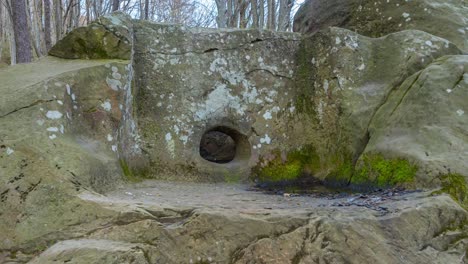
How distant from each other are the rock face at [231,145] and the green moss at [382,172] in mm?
13

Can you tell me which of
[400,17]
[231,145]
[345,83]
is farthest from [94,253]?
[400,17]

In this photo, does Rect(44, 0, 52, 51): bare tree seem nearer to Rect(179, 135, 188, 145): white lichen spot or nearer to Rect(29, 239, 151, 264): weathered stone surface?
Rect(179, 135, 188, 145): white lichen spot

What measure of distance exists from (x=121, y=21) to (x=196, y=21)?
576 inches

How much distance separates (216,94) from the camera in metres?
4.08

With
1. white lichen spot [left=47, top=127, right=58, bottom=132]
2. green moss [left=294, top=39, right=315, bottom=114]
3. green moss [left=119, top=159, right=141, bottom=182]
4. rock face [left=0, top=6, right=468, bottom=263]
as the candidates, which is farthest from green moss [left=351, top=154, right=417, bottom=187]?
white lichen spot [left=47, top=127, right=58, bottom=132]

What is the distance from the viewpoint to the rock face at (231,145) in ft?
7.46

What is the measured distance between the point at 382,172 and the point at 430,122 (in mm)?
509

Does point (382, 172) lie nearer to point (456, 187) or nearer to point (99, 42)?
point (456, 187)

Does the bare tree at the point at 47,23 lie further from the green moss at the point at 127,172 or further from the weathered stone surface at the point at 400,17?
the green moss at the point at 127,172

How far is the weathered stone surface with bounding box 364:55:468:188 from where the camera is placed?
9.46 ft

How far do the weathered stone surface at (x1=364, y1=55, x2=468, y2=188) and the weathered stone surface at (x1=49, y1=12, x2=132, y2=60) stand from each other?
88.1 inches

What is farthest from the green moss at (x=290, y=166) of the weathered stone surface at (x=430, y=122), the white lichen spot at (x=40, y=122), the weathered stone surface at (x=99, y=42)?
the white lichen spot at (x=40, y=122)

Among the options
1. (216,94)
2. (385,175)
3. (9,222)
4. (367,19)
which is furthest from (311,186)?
(9,222)

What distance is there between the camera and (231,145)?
177 inches
